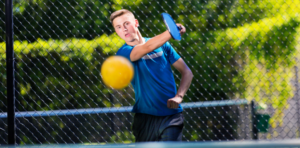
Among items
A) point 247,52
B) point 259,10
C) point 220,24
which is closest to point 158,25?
point 220,24

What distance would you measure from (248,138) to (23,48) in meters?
2.67

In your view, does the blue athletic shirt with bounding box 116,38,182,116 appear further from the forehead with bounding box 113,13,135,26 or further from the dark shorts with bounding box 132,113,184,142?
the forehead with bounding box 113,13,135,26

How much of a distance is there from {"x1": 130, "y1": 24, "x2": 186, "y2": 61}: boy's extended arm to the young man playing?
7 centimetres

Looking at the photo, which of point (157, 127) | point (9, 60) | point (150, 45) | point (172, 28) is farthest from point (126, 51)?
point (9, 60)

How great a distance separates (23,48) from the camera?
3.43 m

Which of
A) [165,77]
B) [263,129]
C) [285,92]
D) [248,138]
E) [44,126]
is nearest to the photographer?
[165,77]

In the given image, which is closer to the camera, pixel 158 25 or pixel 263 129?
pixel 263 129

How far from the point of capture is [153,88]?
6.39 feet

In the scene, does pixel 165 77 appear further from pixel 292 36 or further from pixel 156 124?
pixel 292 36

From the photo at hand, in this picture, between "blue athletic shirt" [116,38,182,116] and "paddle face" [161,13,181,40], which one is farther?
"blue athletic shirt" [116,38,182,116]

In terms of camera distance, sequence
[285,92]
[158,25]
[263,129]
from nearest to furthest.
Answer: [263,129] < [158,25] < [285,92]

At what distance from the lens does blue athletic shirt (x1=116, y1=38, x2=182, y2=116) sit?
1.92m

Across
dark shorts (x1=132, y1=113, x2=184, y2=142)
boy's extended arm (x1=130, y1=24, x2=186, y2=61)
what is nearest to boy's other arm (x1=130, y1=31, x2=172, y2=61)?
boy's extended arm (x1=130, y1=24, x2=186, y2=61)

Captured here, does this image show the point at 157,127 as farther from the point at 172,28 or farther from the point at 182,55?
the point at 182,55
